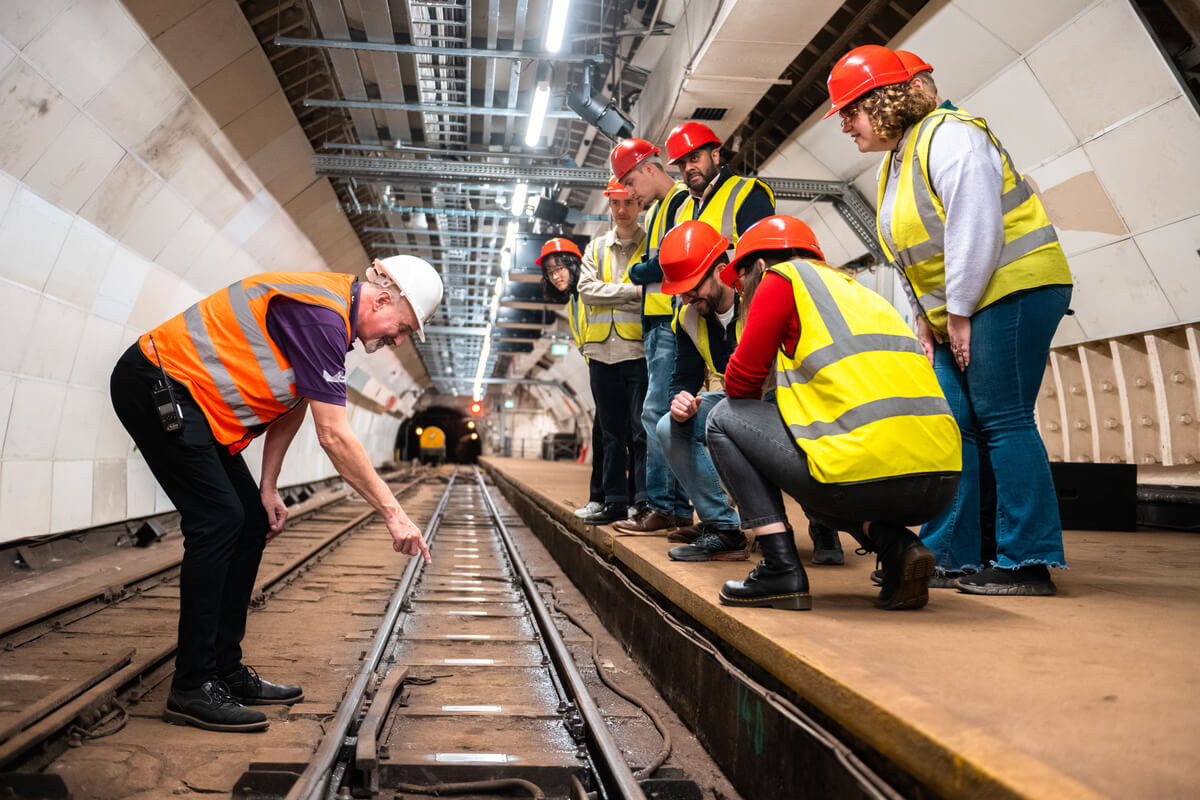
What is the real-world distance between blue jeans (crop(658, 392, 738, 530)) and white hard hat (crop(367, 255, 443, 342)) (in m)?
1.42

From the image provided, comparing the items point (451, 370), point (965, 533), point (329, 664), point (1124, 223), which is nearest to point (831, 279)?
point (965, 533)

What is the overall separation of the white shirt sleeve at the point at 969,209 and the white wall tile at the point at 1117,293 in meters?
3.85

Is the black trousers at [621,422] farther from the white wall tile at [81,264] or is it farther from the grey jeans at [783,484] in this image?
the white wall tile at [81,264]

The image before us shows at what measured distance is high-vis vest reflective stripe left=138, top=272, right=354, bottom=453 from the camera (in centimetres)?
289

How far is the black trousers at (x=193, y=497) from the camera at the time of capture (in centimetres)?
287

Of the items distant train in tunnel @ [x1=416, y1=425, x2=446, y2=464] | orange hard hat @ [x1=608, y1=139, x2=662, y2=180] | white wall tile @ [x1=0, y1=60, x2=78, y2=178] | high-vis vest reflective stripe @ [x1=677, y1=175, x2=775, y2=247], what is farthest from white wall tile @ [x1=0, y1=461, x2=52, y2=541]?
distant train in tunnel @ [x1=416, y1=425, x2=446, y2=464]

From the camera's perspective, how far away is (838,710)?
1955 millimetres

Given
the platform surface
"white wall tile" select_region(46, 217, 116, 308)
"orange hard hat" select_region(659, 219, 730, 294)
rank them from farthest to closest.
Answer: "white wall tile" select_region(46, 217, 116, 308), "orange hard hat" select_region(659, 219, 730, 294), the platform surface

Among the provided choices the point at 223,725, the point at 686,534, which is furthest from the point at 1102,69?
the point at 223,725

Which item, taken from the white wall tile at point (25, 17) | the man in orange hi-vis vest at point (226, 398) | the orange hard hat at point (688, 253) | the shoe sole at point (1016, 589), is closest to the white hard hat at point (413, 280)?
the man in orange hi-vis vest at point (226, 398)

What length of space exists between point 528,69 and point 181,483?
8.07 metres

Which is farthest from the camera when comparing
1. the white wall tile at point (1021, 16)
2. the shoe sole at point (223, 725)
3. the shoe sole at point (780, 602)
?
the white wall tile at point (1021, 16)

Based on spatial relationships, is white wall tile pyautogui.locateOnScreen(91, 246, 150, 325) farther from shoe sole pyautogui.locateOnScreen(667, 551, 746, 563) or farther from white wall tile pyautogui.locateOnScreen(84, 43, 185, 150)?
shoe sole pyautogui.locateOnScreen(667, 551, 746, 563)

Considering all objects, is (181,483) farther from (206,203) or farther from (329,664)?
(206,203)
